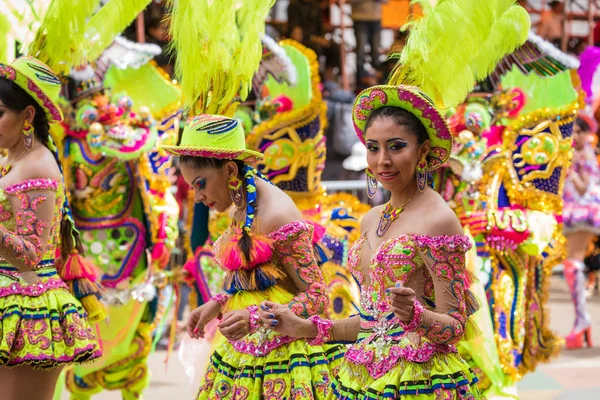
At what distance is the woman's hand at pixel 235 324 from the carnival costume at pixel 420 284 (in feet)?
0.73

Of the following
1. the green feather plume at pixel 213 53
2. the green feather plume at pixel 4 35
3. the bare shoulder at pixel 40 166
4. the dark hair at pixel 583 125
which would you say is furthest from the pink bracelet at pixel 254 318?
the dark hair at pixel 583 125

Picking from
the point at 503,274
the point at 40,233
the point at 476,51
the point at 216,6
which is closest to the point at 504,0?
the point at 476,51

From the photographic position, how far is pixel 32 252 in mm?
3654

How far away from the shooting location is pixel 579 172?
335 inches

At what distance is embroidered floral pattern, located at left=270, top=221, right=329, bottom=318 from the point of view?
335cm

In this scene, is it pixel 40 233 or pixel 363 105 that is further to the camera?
pixel 40 233

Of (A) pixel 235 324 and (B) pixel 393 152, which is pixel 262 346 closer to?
(A) pixel 235 324

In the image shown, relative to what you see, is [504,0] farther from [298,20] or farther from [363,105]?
[298,20]

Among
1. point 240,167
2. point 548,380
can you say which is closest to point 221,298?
point 240,167

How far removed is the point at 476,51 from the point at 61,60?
1.86 meters

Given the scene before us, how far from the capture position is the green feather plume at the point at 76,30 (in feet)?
13.6

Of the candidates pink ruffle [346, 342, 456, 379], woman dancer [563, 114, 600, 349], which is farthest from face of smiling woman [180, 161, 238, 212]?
woman dancer [563, 114, 600, 349]

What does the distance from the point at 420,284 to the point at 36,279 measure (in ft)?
5.32

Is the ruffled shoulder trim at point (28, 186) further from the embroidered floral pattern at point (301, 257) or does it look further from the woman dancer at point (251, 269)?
the embroidered floral pattern at point (301, 257)
